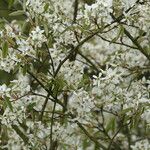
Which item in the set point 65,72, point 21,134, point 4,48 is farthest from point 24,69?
point 21,134

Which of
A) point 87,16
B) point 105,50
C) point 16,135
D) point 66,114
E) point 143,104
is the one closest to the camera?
point 87,16

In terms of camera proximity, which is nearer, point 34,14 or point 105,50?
point 34,14

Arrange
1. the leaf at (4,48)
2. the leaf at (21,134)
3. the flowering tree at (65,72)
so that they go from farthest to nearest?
the leaf at (21,134) → the flowering tree at (65,72) → the leaf at (4,48)

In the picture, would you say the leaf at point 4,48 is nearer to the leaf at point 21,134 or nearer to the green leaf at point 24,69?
the green leaf at point 24,69

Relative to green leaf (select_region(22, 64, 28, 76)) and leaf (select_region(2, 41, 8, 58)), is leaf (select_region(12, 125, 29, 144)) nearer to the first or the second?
green leaf (select_region(22, 64, 28, 76))

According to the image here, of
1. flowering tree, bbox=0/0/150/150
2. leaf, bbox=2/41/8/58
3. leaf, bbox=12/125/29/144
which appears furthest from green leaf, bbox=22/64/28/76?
leaf, bbox=12/125/29/144

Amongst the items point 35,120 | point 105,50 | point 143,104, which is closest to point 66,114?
point 35,120

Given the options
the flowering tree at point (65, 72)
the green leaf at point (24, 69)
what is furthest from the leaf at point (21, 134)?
the green leaf at point (24, 69)

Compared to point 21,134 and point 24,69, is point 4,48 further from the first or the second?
point 21,134

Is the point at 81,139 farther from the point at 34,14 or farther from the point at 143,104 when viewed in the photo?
the point at 34,14

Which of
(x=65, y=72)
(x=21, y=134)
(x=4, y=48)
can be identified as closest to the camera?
(x=4, y=48)

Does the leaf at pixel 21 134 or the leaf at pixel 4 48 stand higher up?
the leaf at pixel 4 48
